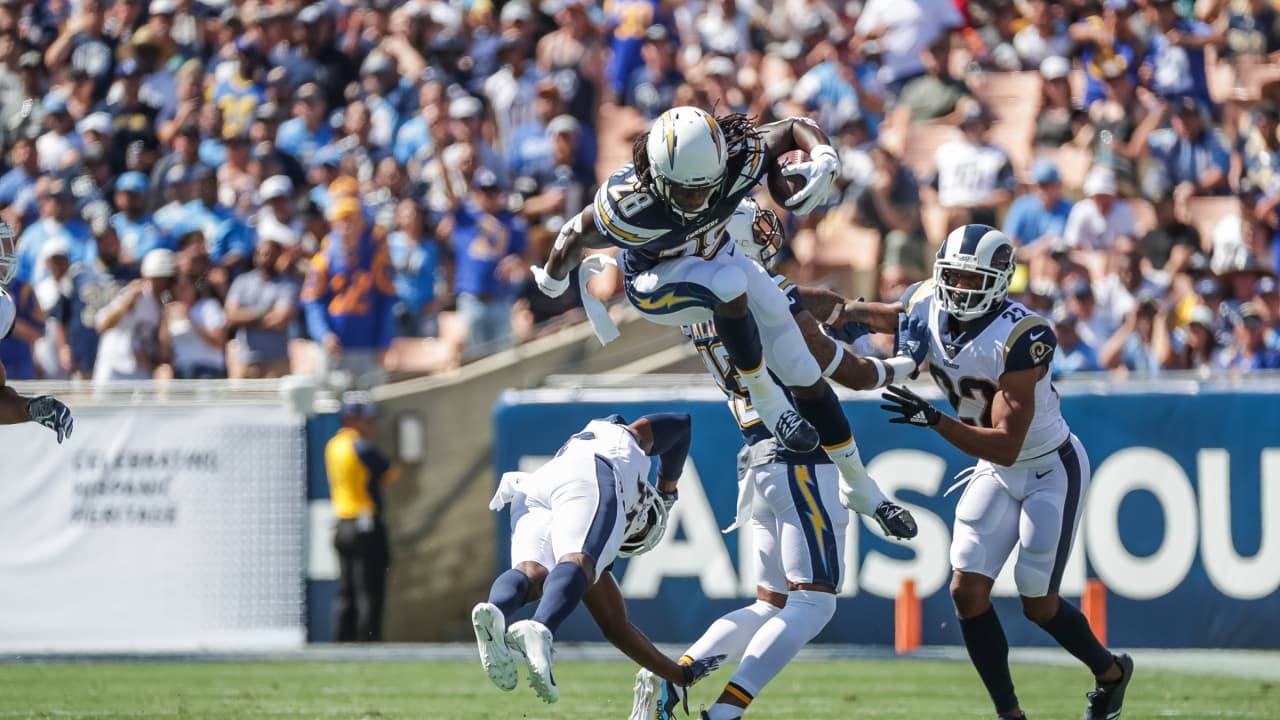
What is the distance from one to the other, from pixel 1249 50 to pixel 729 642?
384 inches

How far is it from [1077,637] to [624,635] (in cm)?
198

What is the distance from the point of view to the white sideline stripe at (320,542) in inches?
536

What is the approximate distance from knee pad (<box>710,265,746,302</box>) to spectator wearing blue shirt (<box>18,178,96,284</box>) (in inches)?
338

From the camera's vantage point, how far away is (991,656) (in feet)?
26.7

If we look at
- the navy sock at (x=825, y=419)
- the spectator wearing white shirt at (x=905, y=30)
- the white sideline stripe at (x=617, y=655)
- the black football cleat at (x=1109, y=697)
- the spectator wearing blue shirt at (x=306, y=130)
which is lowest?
the white sideline stripe at (x=617, y=655)

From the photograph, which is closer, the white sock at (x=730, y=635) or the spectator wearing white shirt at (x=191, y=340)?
the white sock at (x=730, y=635)

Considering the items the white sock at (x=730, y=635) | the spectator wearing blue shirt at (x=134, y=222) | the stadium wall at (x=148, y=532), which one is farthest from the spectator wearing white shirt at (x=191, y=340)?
the white sock at (x=730, y=635)

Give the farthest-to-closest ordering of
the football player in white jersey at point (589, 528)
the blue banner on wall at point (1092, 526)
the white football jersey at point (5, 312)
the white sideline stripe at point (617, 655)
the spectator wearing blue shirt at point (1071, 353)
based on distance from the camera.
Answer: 1. the spectator wearing blue shirt at point (1071, 353)
2. the blue banner on wall at point (1092, 526)
3. the white sideline stripe at point (617, 655)
4. the white football jersey at point (5, 312)
5. the football player in white jersey at point (589, 528)

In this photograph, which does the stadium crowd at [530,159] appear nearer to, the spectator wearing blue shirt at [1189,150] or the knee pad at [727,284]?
the spectator wearing blue shirt at [1189,150]

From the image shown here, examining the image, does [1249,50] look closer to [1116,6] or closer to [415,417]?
[1116,6]

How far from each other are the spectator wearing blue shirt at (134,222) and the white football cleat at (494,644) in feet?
28.2

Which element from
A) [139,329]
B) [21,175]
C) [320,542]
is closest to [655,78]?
[139,329]

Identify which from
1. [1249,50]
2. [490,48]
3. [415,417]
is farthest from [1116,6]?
[415,417]

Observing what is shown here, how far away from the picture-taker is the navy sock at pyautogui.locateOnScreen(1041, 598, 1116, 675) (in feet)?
27.2
